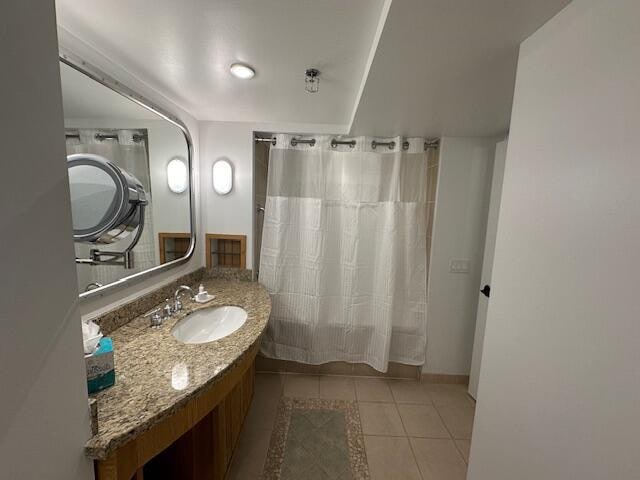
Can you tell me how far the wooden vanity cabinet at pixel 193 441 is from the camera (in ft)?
2.32

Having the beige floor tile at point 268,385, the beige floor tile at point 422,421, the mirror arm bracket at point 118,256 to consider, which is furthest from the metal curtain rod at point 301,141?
the beige floor tile at point 422,421

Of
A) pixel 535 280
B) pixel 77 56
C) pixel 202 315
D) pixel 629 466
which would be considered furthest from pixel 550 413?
pixel 77 56

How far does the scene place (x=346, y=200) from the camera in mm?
2016

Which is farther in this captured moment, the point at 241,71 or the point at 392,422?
the point at 392,422

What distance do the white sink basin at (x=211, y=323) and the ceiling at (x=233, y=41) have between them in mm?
1390

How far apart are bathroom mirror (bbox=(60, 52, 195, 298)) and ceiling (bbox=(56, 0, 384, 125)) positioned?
18cm

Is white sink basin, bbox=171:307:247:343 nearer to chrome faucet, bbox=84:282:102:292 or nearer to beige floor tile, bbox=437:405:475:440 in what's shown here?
chrome faucet, bbox=84:282:102:292

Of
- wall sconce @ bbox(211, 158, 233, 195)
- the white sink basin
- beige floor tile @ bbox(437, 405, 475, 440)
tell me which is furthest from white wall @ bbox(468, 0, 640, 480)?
wall sconce @ bbox(211, 158, 233, 195)

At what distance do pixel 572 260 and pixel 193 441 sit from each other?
1719 millimetres

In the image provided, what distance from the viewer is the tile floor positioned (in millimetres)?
1477

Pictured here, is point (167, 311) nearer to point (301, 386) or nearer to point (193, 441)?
point (193, 441)

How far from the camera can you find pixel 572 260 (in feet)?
2.12

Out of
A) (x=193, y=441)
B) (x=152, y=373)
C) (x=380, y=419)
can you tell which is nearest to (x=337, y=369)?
(x=380, y=419)

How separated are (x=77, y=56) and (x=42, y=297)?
43.0 inches
